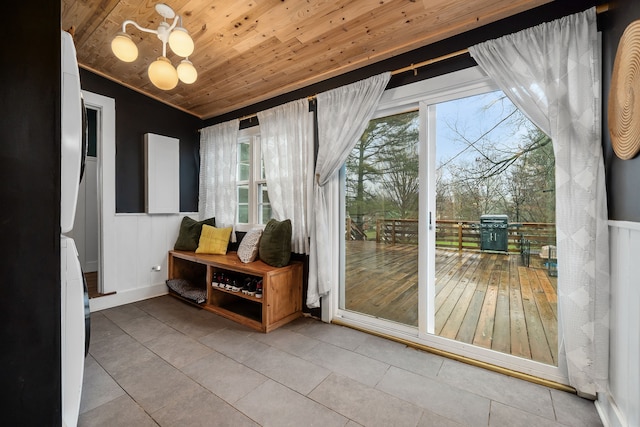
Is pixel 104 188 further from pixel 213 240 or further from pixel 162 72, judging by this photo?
pixel 162 72

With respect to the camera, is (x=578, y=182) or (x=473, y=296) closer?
(x=578, y=182)

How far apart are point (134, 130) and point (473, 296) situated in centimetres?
394

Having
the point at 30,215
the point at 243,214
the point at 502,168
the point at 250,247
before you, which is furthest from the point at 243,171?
the point at 502,168

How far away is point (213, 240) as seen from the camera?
3053 millimetres

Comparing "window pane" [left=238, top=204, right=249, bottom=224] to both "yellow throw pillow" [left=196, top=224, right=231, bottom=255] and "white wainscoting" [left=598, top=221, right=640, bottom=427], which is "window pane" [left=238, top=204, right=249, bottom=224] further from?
"white wainscoting" [left=598, top=221, right=640, bottom=427]

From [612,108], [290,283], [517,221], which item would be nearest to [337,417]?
[290,283]

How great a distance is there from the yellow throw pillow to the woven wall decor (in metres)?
3.19

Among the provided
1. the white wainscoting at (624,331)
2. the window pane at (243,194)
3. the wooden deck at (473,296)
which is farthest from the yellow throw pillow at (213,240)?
the white wainscoting at (624,331)

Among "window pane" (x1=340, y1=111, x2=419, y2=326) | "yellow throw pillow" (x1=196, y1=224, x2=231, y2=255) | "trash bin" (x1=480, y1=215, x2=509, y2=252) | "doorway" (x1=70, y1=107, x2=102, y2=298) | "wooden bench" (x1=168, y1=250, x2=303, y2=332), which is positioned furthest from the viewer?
"doorway" (x1=70, y1=107, x2=102, y2=298)

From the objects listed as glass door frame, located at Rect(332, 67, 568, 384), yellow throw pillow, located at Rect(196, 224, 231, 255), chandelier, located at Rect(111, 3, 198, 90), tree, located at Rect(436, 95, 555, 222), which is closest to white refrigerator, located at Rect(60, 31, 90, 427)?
chandelier, located at Rect(111, 3, 198, 90)

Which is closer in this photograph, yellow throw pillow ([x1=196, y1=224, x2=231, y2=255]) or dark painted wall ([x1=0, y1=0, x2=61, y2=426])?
dark painted wall ([x1=0, y1=0, x2=61, y2=426])

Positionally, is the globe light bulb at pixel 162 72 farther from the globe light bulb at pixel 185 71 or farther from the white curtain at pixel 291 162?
the white curtain at pixel 291 162

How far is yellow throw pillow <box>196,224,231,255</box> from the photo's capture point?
3.02 metres

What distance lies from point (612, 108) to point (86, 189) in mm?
5806
